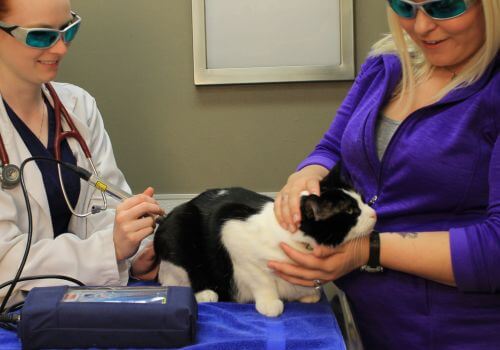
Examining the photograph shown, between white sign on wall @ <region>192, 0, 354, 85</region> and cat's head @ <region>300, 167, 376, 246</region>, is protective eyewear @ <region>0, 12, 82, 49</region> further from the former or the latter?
cat's head @ <region>300, 167, 376, 246</region>

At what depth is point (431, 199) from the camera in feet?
3.10

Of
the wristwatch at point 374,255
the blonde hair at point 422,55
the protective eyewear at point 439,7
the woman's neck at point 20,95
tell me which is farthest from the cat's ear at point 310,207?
the woman's neck at point 20,95

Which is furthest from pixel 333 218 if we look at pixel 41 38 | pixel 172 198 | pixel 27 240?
pixel 172 198

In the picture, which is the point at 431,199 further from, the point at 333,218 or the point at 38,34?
the point at 38,34

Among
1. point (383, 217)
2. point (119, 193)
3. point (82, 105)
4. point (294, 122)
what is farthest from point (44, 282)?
point (294, 122)

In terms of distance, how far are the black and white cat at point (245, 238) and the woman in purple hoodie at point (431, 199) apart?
4 centimetres

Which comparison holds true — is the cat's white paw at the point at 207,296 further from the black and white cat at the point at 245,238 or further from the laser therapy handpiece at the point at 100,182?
the laser therapy handpiece at the point at 100,182

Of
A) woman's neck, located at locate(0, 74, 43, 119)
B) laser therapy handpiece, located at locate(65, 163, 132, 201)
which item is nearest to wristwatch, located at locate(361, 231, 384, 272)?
laser therapy handpiece, located at locate(65, 163, 132, 201)

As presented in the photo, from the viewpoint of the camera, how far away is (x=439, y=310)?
952 millimetres

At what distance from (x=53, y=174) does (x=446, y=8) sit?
0.89 metres

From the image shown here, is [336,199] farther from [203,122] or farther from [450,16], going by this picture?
[203,122]

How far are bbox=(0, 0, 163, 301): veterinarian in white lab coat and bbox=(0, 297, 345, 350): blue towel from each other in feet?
0.65

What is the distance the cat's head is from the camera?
97 centimetres

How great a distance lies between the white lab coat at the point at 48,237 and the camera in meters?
1.05
